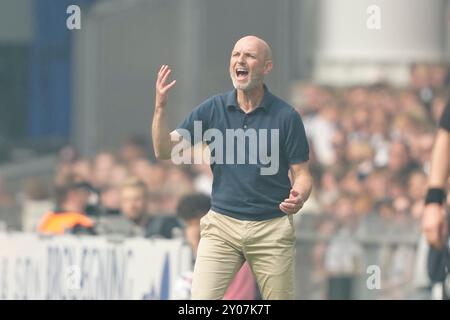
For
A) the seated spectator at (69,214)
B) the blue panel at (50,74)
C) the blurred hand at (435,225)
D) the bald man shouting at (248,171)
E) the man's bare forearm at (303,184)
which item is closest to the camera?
the blurred hand at (435,225)

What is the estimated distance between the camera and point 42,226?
→ 18.3 metres

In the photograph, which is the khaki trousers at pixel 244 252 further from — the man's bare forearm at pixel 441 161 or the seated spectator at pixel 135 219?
the seated spectator at pixel 135 219

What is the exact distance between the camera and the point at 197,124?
12328 millimetres

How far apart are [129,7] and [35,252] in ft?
27.3

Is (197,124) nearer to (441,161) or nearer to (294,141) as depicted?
(294,141)

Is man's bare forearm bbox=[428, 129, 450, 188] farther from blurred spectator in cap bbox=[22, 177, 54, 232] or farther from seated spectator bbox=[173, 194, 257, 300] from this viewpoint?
blurred spectator in cap bbox=[22, 177, 54, 232]

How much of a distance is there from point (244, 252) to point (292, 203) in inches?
24.6

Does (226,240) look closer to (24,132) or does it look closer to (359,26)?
(359,26)

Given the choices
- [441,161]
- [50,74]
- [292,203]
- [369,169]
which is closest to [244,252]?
[292,203]

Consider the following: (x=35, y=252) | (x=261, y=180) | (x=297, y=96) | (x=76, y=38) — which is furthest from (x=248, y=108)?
(x=76, y=38)

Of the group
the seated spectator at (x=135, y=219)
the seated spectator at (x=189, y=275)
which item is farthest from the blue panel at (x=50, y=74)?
the seated spectator at (x=189, y=275)

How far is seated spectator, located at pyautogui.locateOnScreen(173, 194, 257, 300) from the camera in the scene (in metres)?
14.7

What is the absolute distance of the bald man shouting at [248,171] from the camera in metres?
12.2

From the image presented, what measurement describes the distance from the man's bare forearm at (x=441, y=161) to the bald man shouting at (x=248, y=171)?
27.2 inches
